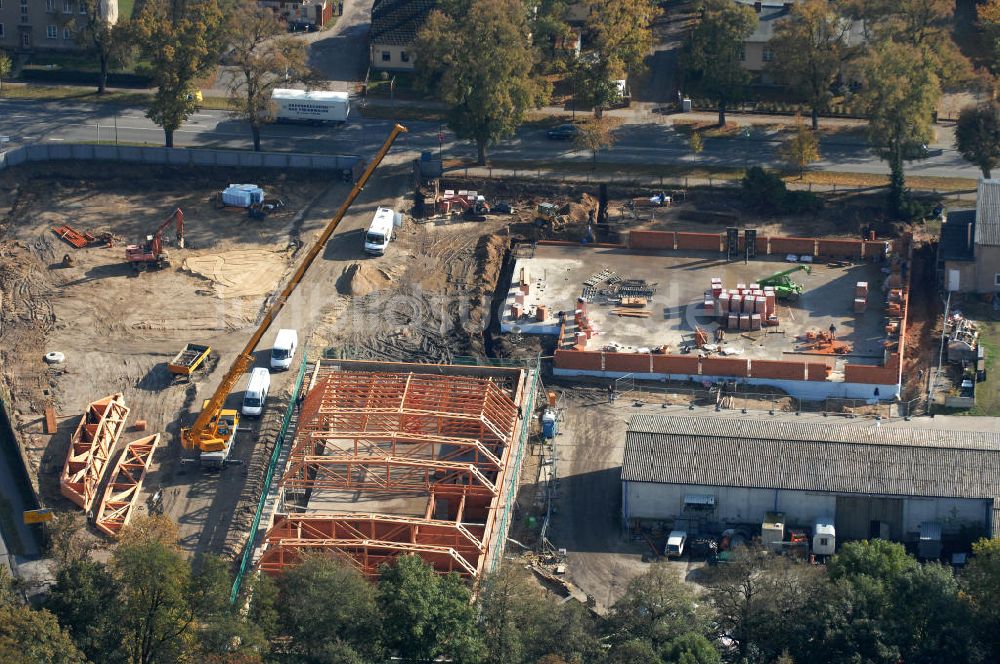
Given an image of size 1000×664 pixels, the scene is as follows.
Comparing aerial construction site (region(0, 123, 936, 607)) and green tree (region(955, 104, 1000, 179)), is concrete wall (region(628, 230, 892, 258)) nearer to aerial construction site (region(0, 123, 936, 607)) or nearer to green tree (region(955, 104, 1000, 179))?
aerial construction site (region(0, 123, 936, 607))

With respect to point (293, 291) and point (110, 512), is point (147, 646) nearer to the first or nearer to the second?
point (110, 512)

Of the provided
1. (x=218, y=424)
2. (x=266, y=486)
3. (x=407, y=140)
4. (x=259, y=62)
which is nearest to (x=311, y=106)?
(x=407, y=140)

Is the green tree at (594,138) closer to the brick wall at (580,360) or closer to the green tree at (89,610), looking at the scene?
the brick wall at (580,360)

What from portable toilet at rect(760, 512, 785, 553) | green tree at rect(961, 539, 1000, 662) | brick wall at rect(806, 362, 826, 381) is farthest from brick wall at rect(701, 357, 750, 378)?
green tree at rect(961, 539, 1000, 662)

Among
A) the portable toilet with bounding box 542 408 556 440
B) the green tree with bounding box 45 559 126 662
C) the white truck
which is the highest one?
the white truck

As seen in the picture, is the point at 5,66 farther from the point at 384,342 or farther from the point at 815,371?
the point at 815,371

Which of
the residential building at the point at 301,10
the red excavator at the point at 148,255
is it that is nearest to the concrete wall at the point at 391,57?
the residential building at the point at 301,10

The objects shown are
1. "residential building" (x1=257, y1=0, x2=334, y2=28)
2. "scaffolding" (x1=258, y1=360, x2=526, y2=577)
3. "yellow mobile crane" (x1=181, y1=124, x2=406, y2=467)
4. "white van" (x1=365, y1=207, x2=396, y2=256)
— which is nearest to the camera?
"scaffolding" (x1=258, y1=360, x2=526, y2=577)
